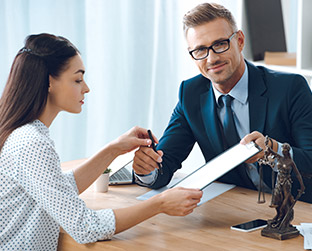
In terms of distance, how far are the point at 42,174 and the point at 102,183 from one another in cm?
53

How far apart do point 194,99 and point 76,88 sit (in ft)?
2.21

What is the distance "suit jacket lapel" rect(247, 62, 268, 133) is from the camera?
6.82 feet

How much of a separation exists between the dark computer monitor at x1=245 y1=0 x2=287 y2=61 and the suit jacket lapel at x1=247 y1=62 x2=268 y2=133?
1.09 metres

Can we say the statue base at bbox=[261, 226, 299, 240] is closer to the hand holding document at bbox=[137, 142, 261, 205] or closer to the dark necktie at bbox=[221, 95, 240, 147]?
the hand holding document at bbox=[137, 142, 261, 205]

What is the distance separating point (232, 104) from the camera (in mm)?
2145

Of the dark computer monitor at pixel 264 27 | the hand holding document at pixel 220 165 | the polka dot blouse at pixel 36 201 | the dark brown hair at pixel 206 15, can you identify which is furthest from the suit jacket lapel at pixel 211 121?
the dark computer monitor at pixel 264 27

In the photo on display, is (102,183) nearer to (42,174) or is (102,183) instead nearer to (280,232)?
(42,174)

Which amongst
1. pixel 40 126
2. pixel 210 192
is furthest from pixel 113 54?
pixel 40 126

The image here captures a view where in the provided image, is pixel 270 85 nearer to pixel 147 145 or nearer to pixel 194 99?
pixel 194 99

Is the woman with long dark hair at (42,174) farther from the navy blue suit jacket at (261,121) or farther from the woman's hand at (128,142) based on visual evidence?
the navy blue suit jacket at (261,121)

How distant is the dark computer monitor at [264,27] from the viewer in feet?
10.3

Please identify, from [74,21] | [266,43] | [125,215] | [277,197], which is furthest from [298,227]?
[74,21]

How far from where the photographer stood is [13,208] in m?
1.59

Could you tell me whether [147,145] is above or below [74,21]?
below
